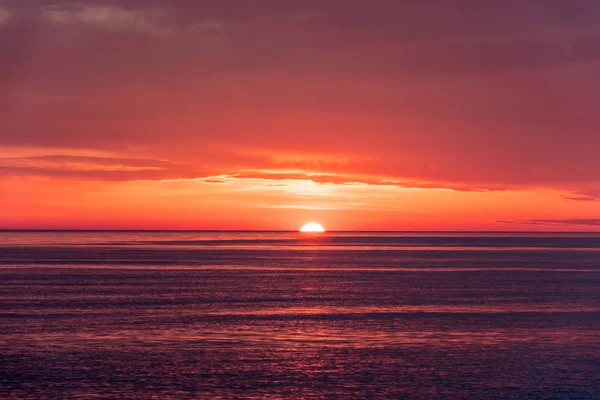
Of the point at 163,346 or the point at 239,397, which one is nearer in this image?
the point at 239,397

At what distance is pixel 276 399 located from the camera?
28234 millimetres

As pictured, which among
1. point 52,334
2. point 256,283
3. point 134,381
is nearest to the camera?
point 134,381

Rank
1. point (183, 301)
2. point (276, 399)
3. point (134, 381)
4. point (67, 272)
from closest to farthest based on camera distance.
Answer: point (276, 399) → point (134, 381) → point (183, 301) → point (67, 272)

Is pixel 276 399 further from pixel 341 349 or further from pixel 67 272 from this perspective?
pixel 67 272

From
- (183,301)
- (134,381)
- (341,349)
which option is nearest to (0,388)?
(134,381)

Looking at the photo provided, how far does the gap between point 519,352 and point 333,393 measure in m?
12.4

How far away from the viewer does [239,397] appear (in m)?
28.5

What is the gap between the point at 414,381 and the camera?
31469mm

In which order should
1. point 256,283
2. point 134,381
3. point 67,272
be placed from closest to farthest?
point 134,381 < point 256,283 < point 67,272

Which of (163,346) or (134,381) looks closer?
(134,381)

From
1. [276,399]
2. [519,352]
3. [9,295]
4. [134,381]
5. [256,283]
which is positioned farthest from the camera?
[256,283]

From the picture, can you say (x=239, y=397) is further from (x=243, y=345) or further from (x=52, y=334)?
(x=52, y=334)

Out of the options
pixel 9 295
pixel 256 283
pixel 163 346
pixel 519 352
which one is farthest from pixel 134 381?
pixel 256 283

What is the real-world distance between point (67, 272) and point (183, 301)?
141ft
